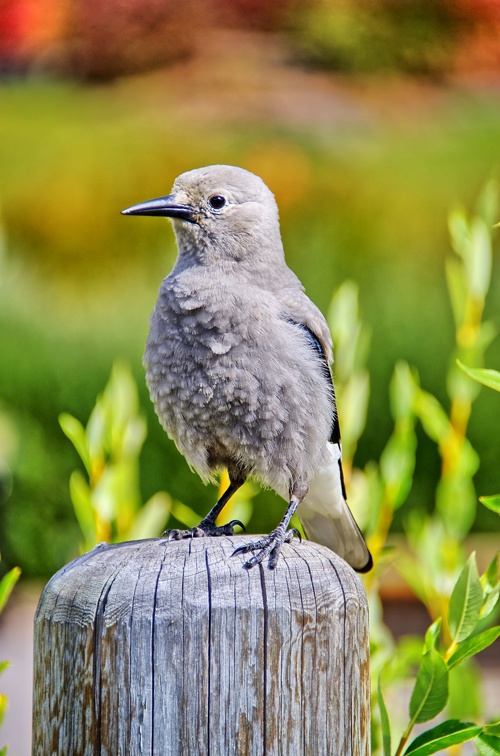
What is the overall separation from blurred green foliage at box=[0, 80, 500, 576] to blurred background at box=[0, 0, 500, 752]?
2 cm

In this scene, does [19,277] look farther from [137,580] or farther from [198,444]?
[137,580]

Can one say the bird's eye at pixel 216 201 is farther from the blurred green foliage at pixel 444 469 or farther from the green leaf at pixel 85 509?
the green leaf at pixel 85 509

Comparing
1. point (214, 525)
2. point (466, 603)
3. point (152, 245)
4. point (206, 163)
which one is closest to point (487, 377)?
point (466, 603)

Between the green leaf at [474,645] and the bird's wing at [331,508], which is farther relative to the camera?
the bird's wing at [331,508]

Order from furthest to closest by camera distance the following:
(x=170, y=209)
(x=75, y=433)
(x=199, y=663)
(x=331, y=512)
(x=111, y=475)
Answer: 1. (x=331, y=512)
2. (x=170, y=209)
3. (x=111, y=475)
4. (x=75, y=433)
5. (x=199, y=663)

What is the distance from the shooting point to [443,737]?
7.00 ft

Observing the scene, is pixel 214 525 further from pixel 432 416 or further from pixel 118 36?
pixel 118 36

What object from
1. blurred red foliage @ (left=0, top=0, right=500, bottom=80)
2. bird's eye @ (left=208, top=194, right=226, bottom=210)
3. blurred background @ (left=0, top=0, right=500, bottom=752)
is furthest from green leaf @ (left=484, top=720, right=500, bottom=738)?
blurred red foliage @ (left=0, top=0, right=500, bottom=80)

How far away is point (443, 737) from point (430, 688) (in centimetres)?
10

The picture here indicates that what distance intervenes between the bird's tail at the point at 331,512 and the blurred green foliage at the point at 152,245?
0.91 feet

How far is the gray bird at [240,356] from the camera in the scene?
3.02m

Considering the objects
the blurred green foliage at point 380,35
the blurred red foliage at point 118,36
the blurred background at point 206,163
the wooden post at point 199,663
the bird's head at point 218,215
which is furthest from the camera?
the blurred red foliage at point 118,36

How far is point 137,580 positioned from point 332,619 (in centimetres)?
39

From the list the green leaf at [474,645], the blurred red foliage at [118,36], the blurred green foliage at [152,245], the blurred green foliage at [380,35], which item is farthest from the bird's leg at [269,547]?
the blurred red foliage at [118,36]
